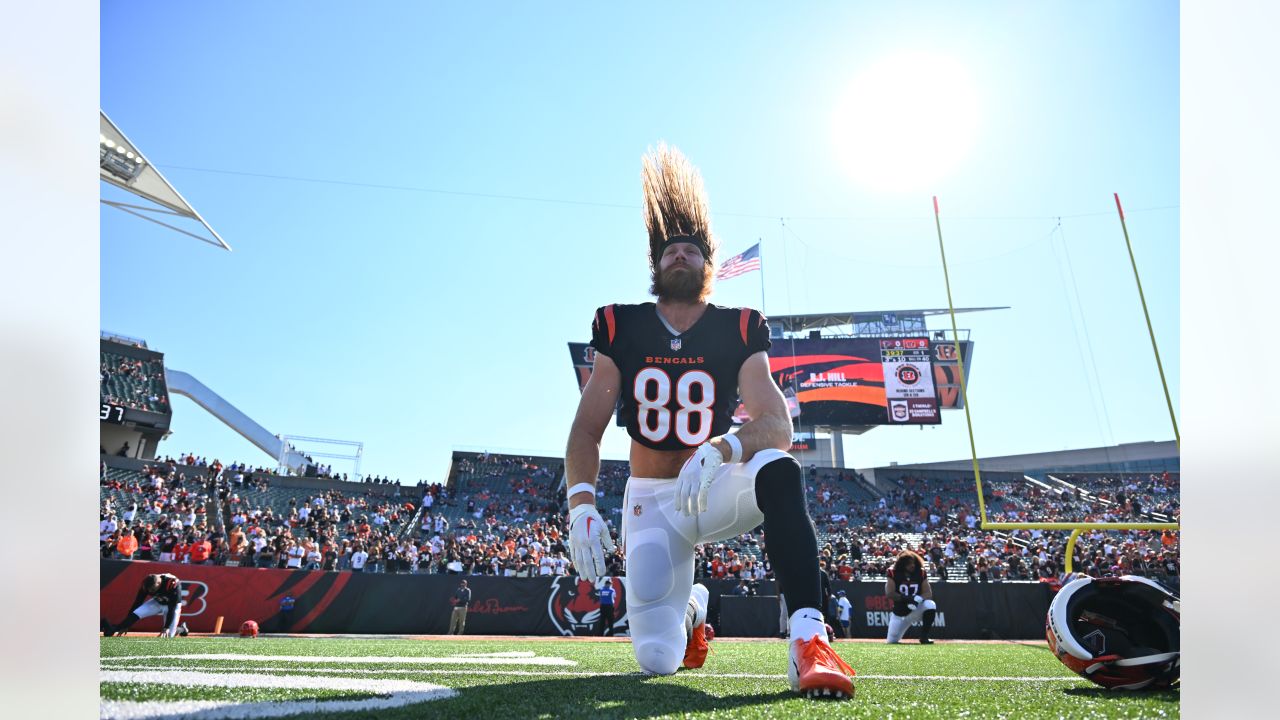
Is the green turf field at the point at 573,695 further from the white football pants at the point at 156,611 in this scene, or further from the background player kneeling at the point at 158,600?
the background player kneeling at the point at 158,600

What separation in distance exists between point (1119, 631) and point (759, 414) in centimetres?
145

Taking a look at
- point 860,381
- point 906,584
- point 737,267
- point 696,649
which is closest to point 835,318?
point 860,381

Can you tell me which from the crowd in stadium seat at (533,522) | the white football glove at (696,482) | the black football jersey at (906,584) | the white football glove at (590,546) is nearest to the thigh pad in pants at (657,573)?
the white football glove at (590,546)

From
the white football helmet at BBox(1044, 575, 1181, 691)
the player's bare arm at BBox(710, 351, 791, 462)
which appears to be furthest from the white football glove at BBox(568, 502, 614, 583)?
the white football helmet at BBox(1044, 575, 1181, 691)

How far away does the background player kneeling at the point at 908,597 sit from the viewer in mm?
10023

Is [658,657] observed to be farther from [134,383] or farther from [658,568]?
[134,383]

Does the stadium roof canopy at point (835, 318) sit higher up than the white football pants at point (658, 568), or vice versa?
the stadium roof canopy at point (835, 318)

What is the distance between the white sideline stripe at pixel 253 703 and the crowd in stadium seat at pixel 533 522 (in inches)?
506

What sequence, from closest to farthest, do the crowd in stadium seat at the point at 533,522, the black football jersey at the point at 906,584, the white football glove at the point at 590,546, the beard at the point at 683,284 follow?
1. the white football glove at the point at 590,546
2. the beard at the point at 683,284
3. the black football jersey at the point at 906,584
4. the crowd in stadium seat at the point at 533,522

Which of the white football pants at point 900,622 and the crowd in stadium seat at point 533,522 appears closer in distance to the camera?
the white football pants at point 900,622

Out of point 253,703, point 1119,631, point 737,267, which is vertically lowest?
point 1119,631

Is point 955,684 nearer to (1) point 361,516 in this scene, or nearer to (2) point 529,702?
(2) point 529,702

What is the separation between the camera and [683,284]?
11.0 ft
